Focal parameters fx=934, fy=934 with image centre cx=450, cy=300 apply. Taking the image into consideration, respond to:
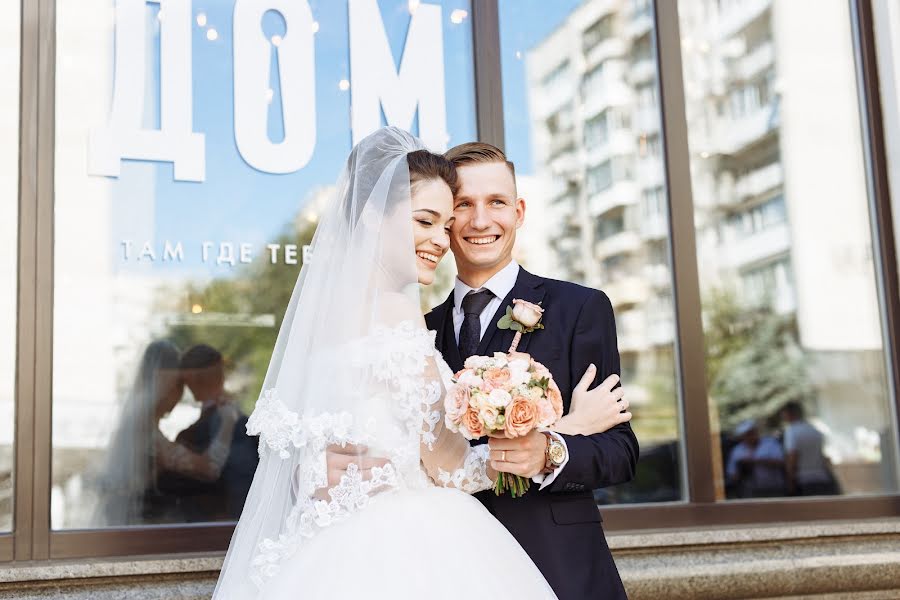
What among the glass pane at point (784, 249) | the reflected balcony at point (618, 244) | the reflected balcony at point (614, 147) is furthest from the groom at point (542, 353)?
the reflected balcony at point (618, 244)

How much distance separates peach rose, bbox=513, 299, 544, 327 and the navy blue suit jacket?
0.19 feet

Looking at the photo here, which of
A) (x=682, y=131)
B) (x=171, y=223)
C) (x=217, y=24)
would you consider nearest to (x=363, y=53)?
(x=217, y=24)

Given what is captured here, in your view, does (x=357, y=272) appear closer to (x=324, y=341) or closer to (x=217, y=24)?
(x=324, y=341)

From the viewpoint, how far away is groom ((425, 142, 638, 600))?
2318 mm

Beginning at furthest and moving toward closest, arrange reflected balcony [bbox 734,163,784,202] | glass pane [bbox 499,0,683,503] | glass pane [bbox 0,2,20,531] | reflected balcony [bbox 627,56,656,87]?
reflected balcony [bbox 734,163,784,202] < reflected balcony [bbox 627,56,656,87] < glass pane [bbox 499,0,683,503] < glass pane [bbox 0,2,20,531]

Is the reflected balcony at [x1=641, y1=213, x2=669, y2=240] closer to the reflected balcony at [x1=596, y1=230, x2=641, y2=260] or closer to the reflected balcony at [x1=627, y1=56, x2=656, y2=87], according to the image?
the reflected balcony at [x1=596, y1=230, x2=641, y2=260]

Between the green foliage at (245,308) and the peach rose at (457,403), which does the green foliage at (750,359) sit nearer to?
the green foliage at (245,308)

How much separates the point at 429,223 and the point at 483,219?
0.23m

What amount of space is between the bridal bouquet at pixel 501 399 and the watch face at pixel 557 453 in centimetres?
19

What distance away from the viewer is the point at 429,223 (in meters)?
2.56

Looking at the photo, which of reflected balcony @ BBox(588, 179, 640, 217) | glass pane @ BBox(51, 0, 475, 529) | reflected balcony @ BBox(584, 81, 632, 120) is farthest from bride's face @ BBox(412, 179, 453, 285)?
reflected balcony @ BBox(584, 81, 632, 120)

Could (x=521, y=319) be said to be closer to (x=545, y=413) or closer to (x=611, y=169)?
(x=545, y=413)

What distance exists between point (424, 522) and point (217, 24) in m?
2.91

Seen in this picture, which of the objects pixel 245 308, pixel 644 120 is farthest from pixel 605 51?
pixel 245 308
